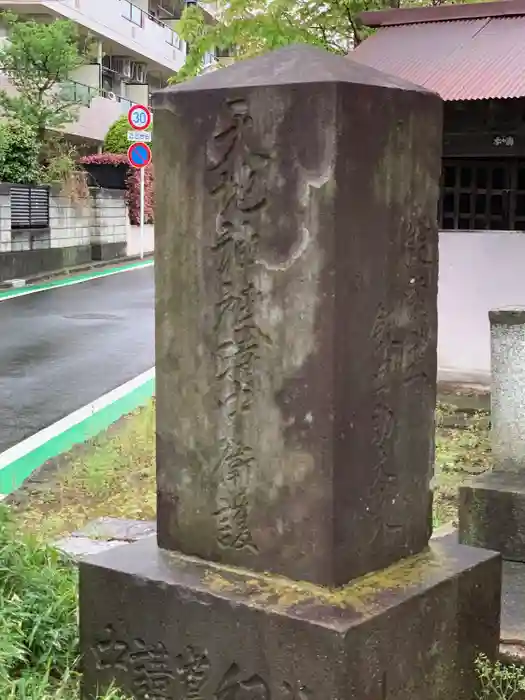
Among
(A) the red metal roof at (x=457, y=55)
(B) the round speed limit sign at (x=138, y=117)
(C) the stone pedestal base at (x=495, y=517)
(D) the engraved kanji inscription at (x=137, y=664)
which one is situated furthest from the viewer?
(B) the round speed limit sign at (x=138, y=117)

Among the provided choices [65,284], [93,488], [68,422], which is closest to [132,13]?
[65,284]

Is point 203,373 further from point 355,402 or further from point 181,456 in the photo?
point 355,402

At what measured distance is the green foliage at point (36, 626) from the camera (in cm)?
301

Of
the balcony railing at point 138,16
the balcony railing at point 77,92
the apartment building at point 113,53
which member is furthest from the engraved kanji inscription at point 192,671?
the balcony railing at point 138,16

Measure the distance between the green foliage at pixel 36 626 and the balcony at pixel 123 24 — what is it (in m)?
22.4

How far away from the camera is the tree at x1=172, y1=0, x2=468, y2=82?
36.5 ft

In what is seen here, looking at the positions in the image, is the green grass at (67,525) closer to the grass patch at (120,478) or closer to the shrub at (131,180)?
the grass patch at (120,478)

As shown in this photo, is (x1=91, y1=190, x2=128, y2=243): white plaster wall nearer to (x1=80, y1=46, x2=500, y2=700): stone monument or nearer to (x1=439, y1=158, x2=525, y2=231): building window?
(x1=439, y1=158, x2=525, y2=231): building window

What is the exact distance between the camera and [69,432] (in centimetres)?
820

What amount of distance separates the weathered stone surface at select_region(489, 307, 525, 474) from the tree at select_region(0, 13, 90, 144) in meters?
17.9

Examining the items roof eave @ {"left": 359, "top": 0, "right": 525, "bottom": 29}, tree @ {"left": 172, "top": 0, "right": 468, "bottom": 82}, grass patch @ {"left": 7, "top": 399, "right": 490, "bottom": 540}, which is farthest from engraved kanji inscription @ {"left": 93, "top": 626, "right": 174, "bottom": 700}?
tree @ {"left": 172, "top": 0, "right": 468, "bottom": 82}

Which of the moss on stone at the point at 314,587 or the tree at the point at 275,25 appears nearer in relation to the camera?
the moss on stone at the point at 314,587

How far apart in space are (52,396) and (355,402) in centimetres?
732

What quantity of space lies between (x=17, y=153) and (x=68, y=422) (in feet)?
44.2
